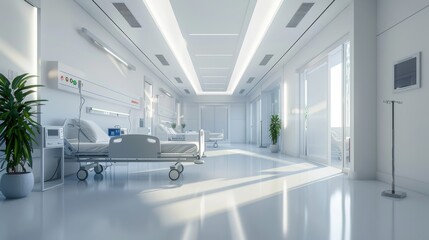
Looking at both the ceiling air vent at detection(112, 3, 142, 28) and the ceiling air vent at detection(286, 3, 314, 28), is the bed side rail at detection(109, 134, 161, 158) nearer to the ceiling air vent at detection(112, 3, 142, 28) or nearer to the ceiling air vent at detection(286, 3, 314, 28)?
the ceiling air vent at detection(112, 3, 142, 28)

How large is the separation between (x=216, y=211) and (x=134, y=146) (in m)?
2.50

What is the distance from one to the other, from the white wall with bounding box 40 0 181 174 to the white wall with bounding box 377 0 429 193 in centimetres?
576

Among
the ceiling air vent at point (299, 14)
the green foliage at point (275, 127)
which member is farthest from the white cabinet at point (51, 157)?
the green foliage at point (275, 127)

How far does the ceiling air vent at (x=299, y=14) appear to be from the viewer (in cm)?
574

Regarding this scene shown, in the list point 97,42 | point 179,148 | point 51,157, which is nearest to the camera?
point 51,157

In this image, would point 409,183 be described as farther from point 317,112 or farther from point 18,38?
point 18,38

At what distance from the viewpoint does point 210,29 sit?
7250 millimetres

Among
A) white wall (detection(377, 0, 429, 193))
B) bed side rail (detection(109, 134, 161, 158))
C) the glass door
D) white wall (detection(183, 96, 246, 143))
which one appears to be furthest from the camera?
white wall (detection(183, 96, 246, 143))

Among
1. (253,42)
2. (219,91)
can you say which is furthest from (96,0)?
(219,91)

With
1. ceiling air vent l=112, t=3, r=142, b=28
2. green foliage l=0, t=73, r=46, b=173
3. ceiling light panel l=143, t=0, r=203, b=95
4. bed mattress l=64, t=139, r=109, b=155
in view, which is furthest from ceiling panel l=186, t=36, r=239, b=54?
green foliage l=0, t=73, r=46, b=173

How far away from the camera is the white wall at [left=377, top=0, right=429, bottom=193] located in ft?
13.6

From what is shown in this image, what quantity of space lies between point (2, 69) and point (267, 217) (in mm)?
4008

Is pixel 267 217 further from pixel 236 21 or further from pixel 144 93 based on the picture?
pixel 144 93

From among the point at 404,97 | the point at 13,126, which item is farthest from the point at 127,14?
the point at 404,97
